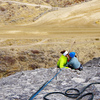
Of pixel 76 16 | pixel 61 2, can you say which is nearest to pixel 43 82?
pixel 76 16

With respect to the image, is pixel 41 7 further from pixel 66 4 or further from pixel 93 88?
pixel 93 88

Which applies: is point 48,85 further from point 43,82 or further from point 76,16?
point 76,16

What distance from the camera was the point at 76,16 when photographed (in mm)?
20219

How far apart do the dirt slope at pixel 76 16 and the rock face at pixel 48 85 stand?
13081 mm

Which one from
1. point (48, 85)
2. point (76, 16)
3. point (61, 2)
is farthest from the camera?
point (61, 2)

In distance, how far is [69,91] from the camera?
15.4ft

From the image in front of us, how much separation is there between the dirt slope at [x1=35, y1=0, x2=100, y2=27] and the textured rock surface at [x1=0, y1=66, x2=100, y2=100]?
13078mm

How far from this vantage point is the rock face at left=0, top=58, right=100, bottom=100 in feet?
15.0

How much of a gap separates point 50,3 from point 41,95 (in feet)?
72.1

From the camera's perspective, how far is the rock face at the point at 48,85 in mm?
4566

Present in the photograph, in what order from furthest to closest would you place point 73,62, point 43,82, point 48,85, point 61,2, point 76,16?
point 61,2 → point 76,16 → point 73,62 → point 43,82 → point 48,85

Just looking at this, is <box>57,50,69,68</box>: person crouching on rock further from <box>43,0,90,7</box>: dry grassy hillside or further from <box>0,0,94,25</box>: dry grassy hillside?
Result: <box>43,0,90,7</box>: dry grassy hillside

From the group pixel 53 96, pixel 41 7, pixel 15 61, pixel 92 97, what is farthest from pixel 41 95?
pixel 41 7

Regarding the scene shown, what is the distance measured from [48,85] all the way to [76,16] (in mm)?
15965
